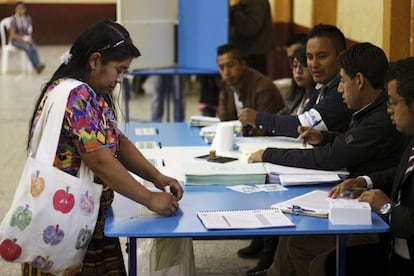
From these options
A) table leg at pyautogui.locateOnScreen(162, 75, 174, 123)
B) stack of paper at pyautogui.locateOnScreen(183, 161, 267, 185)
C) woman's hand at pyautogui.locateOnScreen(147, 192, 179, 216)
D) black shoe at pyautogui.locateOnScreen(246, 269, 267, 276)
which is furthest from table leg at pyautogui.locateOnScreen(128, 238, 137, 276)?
table leg at pyautogui.locateOnScreen(162, 75, 174, 123)

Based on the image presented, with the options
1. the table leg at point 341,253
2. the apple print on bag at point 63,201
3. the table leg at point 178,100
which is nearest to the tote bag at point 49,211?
the apple print on bag at point 63,201

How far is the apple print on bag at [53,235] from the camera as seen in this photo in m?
2.62

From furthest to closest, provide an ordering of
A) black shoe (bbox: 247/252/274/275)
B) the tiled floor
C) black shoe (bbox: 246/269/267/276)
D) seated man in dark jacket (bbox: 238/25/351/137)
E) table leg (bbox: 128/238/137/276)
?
the tiled floor, black shoe (bbox: 247/252/274/275), black shoe (bbox: 246/269/267/276), seated man in dark jacket (bbox: 238/25/351/137), table leg (bbox: 128/238/137/276)

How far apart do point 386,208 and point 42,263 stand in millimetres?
1141

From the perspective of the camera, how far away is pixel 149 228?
2.70 meters

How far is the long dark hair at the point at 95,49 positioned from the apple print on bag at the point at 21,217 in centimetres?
28

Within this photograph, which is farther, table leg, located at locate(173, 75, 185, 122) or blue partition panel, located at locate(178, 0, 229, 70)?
table leg, located at locate(173, 75, 185, 122)

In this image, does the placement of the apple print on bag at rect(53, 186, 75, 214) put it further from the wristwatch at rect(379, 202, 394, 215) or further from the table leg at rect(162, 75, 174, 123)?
the table leg at rect(162, 75, 174, 123)

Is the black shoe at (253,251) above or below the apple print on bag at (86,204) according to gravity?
below

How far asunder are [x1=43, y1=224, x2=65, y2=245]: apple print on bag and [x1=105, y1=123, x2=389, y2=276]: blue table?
14 cm

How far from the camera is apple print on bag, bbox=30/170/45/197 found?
8.59 feet

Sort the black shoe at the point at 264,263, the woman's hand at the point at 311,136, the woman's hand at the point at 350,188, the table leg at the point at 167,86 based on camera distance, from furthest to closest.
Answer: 1. the table leg at the point at 167,86
2. the black shoe at the point at 264,263
3. the woman's hand at the point at 311,136
4. the woman's hand at the point at 350,188

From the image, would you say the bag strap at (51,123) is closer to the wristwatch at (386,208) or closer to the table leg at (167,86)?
the wristwatch at (386,208)

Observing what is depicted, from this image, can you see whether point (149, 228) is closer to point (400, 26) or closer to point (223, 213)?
point (223, 213)
